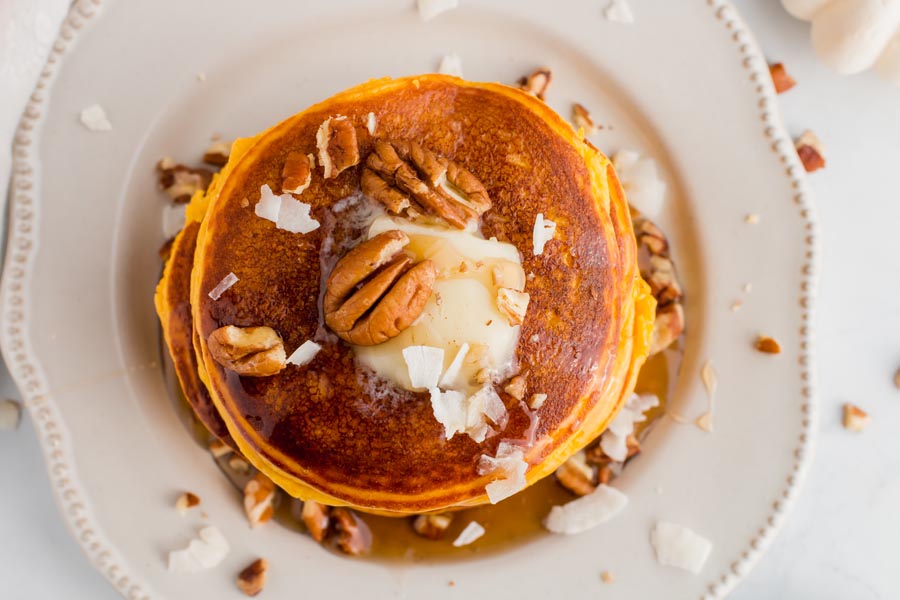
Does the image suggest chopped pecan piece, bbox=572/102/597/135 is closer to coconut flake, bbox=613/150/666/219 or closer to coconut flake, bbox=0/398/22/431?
coconut flake, bbox=613/150/666/219

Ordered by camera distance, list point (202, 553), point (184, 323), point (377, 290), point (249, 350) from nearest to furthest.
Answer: point (377, 290)
point (249, 350)
point (184, 323)
point (202, 553)

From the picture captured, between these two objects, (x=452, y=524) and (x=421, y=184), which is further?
(x=452, y=524)

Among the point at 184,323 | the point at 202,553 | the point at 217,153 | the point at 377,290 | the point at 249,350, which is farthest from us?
the point at 217,153

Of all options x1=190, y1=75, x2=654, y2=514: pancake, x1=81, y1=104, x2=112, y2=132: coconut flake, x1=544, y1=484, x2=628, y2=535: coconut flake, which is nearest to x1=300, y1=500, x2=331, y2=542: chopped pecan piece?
x1=190, y1=75, x2=654, y2=514: pancake

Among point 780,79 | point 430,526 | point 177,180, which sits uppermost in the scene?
point 780,79

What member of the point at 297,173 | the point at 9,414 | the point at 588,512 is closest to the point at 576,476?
the point at 588,512

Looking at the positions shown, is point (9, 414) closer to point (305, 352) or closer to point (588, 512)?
point (305, 352)

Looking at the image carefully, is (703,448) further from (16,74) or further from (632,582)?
(16,74)
